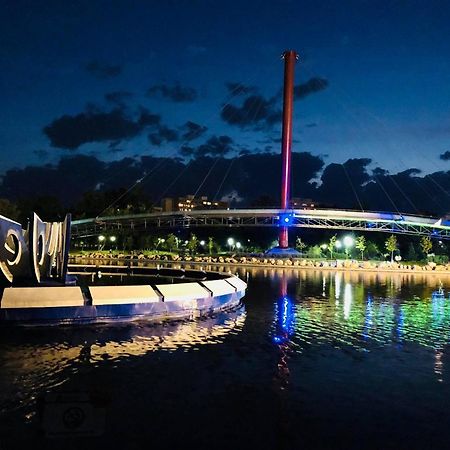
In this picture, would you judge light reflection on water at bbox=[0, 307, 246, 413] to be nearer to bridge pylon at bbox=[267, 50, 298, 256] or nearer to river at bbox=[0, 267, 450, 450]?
river at bbox=[0, 267, 450, 450]

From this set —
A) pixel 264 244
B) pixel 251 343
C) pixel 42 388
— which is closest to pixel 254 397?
pixel 42 388

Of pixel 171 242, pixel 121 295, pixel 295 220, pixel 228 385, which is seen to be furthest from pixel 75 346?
pixel 171 242

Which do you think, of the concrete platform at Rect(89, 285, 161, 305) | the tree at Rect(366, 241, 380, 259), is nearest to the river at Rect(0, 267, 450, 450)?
the concrete platform at Rect(89, 285, 161, 305)

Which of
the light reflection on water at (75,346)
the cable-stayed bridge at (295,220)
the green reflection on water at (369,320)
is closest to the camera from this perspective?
the light reflection on water at (75,346)

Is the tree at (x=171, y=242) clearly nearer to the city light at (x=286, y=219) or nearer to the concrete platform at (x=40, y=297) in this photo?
the city light at (x=286, y=219)

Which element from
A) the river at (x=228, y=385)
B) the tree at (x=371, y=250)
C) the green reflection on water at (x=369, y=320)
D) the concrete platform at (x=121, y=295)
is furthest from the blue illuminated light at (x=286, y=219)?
the concrete platform at (x=121, y=295)

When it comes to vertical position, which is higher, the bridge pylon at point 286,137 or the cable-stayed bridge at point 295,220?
the bridge pylon at point 286,137

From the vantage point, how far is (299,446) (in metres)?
6.79

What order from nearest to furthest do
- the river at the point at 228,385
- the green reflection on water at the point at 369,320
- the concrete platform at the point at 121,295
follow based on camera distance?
the river at the point at 228,385
the green reflection on water at the point at 369,320
the concrete platform at the point at 121,295

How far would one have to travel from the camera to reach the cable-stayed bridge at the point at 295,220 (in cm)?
8056

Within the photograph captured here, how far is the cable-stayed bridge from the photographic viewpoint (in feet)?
264

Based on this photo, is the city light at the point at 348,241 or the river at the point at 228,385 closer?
the river at the point at 228,385

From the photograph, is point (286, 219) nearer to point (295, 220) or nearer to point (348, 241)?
point (295, 220)

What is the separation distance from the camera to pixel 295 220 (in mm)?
92562
